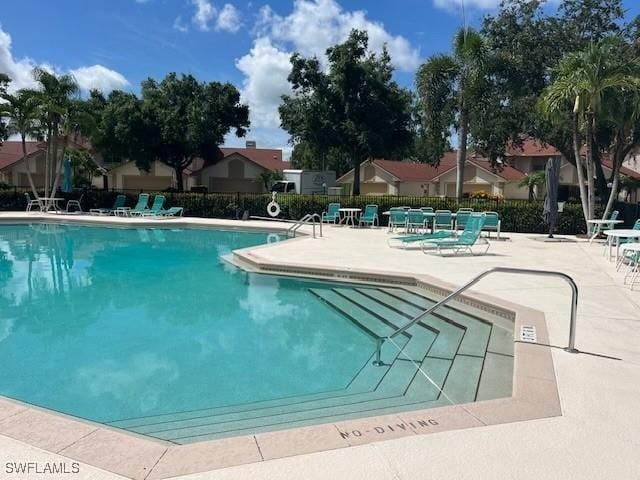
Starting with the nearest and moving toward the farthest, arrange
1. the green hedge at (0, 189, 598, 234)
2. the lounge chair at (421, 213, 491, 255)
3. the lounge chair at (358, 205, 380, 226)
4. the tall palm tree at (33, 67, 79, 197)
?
the lounge chair at (421, 213, 491, 255) < the green hedge at (0, 189, 598, 234) < the lounge chair at (358, 205, 380, 226) < the tall palm tree at (33, 67, 79, 197)

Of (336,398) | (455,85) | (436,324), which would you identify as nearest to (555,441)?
(336,398)

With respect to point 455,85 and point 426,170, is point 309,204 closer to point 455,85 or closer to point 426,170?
point 455,85

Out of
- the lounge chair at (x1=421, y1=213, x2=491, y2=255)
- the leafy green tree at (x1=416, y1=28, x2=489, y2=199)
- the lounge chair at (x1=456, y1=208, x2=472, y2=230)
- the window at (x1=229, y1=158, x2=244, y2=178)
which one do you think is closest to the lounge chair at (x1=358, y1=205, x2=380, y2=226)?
the lounge chair at (x1=456, y1=208, x2=472, y2=230)

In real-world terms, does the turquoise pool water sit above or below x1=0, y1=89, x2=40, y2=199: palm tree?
below

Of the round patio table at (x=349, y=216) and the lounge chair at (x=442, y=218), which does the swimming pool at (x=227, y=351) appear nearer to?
the lounge chair at (x=442, y=218)

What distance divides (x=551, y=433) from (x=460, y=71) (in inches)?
834

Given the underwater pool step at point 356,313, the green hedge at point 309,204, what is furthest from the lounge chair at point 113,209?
the underwater pool step at point 356,313

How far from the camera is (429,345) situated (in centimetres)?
636

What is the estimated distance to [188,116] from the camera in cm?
3409

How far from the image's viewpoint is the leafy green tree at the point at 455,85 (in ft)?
70.1

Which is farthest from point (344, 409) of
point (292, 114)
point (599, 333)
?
point (292, 114)

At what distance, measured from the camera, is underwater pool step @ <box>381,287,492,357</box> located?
6048 millimetres

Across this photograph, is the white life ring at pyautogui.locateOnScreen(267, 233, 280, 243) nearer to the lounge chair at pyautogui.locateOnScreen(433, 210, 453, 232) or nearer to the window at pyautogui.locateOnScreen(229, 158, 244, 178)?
the lounge chair at pyautogui.locateOnScreen(433, 210, 453, 232)

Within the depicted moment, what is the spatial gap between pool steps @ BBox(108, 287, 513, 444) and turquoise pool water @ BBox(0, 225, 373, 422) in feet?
0.80
